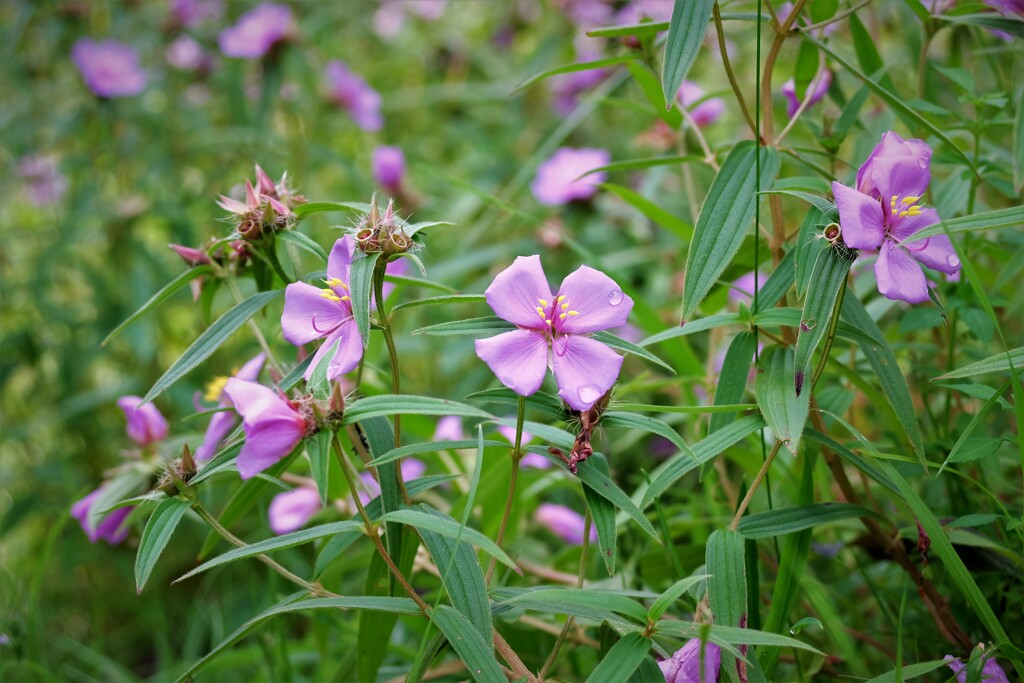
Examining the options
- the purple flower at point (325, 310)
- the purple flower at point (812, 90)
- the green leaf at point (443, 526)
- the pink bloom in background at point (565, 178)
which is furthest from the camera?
the pink bloom in background at point (565, 178)

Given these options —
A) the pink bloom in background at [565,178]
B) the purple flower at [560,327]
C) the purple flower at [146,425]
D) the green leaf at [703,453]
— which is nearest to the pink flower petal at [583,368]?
the purple flower at [560,327]

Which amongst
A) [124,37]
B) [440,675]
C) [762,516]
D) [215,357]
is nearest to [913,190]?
[762,516]

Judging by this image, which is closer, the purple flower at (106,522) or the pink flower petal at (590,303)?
the pink flower petal at (590,303)

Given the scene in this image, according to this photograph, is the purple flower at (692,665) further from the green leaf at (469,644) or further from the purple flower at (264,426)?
the purple flower at (264,426)

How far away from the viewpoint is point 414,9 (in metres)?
2.79

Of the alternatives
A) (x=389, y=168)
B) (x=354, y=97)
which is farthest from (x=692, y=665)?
(x=354, y=97)

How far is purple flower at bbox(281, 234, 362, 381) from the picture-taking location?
2.42 ft

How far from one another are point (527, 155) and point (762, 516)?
166cm

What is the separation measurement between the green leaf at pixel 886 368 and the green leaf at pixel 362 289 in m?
0.43

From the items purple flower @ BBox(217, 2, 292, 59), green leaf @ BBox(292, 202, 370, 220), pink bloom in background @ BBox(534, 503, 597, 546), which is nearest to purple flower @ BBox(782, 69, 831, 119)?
green leaf @ BBox(292, 202, 370, 220)

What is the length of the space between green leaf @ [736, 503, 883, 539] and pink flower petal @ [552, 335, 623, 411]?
23cm

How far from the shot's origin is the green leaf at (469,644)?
2.12 feet

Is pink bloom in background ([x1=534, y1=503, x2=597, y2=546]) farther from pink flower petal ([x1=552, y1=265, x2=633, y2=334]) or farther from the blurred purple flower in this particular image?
the blurred purple flower

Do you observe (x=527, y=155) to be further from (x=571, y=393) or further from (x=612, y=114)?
(x=571, y=393)
